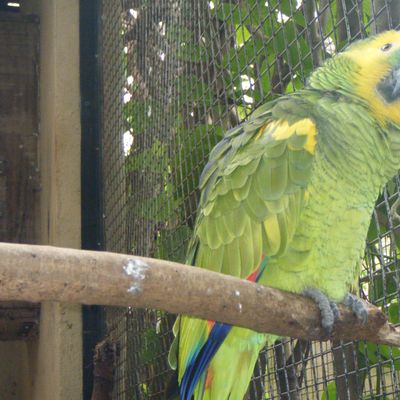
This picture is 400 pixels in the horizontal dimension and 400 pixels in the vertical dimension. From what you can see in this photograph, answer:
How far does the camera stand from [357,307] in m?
1.08

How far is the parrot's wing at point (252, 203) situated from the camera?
3.70 ft

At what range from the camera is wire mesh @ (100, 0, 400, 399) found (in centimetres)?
152

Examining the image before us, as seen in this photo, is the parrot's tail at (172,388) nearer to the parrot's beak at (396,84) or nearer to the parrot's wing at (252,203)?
the parrot's wing at (252,203)

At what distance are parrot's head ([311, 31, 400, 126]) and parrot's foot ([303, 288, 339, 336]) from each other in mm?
331

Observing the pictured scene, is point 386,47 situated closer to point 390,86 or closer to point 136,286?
point 390,86

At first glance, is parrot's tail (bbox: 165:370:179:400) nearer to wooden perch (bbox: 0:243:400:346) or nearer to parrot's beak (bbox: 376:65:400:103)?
wooden perch (bbox: 0:243:400:346)

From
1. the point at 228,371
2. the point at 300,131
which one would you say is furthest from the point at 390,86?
the point at 228,371

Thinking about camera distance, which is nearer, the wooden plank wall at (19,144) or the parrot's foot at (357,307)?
the parrot's foot at (357,307)

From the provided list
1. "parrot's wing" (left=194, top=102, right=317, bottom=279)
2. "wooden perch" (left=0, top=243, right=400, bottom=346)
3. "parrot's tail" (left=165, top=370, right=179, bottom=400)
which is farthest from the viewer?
"parrot's tail" (left=165, top=370, right=179, bottom=400)

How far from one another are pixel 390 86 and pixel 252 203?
324 mm

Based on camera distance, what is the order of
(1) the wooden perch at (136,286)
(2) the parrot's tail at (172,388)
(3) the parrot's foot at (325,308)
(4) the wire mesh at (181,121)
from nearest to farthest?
1. (1) the wooden perch at (136,286)
2. (3) the parrot's foot at (325,308)
3. (2) the parrot's tail at (172,388)
4. (4) the wire mesh at (181,121)

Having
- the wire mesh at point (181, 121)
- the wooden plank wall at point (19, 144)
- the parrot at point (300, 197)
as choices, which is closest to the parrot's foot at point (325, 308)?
the parrot at point (300, 197)

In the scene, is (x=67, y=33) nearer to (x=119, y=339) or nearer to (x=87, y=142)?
(x=87, y=142)

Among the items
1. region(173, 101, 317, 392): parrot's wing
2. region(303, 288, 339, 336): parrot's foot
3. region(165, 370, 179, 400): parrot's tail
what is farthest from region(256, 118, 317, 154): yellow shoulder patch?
region(165, 370, 179, 400): parrot's tail
